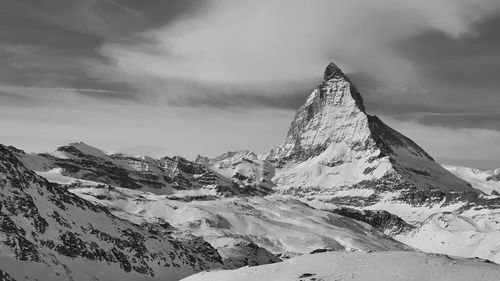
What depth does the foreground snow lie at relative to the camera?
224 ft

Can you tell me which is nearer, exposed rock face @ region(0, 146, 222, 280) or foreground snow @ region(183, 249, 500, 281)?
foreground snow @ region(183, 249, 500, 281)

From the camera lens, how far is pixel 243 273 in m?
79.9

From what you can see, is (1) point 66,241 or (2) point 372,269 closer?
(2) point 372,269

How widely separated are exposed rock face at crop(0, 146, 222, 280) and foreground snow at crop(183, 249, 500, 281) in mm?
45833

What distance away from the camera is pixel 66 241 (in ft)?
436

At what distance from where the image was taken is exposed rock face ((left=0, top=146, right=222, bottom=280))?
387 feet

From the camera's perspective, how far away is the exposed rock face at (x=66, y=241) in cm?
11794

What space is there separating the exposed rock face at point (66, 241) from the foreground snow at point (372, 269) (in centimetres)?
4583

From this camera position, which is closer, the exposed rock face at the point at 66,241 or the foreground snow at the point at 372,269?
the foreground snow at the point at 372,269

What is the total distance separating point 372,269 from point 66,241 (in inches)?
3121

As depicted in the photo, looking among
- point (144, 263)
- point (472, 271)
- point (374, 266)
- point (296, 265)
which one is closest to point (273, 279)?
point (296, 265)

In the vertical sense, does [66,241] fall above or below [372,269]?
below

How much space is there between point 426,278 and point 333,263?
38.1 ft

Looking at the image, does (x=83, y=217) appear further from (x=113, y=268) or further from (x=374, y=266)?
(x=374, y=266)
